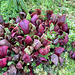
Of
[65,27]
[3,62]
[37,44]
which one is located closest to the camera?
[3,62]

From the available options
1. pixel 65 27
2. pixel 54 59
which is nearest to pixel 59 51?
pixel 54 59

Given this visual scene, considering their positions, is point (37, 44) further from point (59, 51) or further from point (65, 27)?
point (65, 27)

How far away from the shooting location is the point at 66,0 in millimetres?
2242

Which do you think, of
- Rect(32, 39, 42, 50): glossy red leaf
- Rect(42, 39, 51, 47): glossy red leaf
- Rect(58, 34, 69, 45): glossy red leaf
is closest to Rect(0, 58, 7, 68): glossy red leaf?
Rect(32, 39, 42, 50): glossy red leaf

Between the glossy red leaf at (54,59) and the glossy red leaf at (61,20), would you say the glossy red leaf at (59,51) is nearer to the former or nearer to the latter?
the glossy red leaf at (54,59)

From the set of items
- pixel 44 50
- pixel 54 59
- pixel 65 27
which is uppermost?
pixel 65 27

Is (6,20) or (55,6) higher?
(55,6)

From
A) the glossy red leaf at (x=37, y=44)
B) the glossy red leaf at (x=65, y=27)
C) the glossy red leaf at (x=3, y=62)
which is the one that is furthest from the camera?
the glossy red leaf at (x=65, y=27)

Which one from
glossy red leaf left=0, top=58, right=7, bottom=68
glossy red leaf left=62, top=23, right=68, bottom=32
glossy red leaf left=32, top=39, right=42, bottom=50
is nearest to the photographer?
glossy red leaf left=0, top=58, right=7, bottom=68

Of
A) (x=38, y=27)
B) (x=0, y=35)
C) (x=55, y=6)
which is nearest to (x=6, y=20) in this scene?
(x=0, y=35)

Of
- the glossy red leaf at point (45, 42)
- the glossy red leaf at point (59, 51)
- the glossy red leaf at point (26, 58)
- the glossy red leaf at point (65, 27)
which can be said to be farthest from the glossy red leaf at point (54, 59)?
the glossy red leaf at point (65, 27)

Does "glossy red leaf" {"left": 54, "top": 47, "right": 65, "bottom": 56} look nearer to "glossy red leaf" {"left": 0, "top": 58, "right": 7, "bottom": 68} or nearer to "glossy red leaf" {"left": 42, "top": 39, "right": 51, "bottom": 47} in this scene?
"glossy red leaf" {"left": 42, "top": 39, "right": 51, "bottom": 47}

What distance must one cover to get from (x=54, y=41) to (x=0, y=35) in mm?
727

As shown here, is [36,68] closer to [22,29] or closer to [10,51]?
[10,51]
